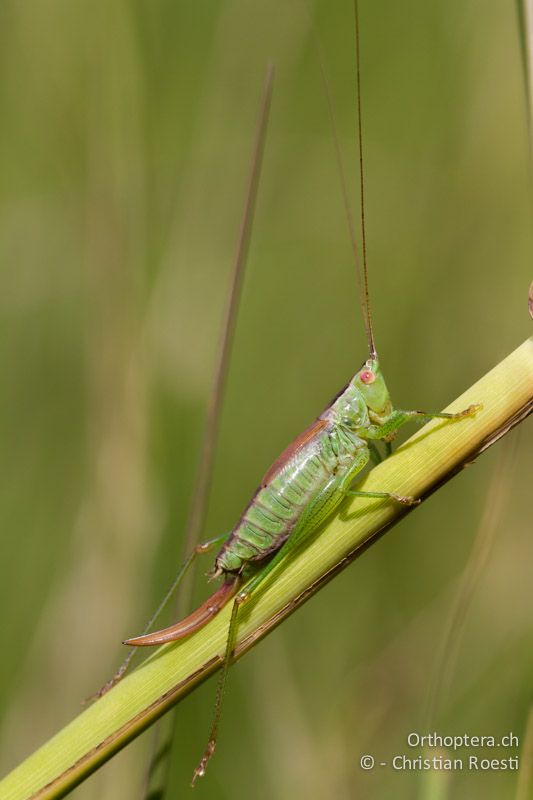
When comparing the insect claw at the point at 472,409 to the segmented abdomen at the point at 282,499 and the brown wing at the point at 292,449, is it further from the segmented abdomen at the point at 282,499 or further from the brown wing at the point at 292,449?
the brown wing at the point at 292,449

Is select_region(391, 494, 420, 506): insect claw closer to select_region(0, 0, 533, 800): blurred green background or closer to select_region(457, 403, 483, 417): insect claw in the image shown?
select_region(457, 403, 483, 417): insect claw

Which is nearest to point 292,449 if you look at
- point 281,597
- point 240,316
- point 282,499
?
point 282,499

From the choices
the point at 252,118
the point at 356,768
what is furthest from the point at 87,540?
the point at 252,118

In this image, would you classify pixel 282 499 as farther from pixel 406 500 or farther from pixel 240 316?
pixel 240 316

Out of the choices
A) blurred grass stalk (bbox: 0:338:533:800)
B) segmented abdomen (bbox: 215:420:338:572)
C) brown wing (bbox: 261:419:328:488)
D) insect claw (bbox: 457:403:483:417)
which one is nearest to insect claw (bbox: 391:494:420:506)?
blurred grass stalk (bbox: 0:338:533:800)

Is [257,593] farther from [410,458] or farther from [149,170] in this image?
[149,170]
